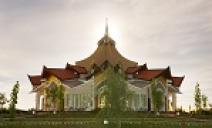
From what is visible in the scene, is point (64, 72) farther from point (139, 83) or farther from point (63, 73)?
point (139, 83)

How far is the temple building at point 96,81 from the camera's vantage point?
231 feet

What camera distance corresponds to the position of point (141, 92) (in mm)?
71188

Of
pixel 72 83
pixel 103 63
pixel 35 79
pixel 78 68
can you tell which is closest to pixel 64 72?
pixel 78 68

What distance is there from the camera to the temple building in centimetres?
7044

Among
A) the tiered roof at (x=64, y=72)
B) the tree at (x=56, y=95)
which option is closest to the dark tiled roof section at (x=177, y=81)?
the tiered roof at (x=64, y=72)

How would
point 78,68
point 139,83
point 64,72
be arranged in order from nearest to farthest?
point 139,83 < point 64,72 < point 78,68

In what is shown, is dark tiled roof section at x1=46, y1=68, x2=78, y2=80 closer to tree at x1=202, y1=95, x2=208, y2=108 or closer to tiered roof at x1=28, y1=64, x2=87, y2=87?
tiered roof at x1=28, y1=64, x2=87, y2=87

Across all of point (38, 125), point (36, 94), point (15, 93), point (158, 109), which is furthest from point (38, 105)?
point (38, 125)

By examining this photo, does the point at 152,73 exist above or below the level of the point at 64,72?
below

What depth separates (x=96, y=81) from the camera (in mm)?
70750

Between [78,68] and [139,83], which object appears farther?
[78,68]

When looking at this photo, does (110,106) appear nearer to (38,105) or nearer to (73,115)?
(73,115)

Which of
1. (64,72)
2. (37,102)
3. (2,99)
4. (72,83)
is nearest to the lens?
(2,99)

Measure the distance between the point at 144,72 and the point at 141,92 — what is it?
4540 mm
